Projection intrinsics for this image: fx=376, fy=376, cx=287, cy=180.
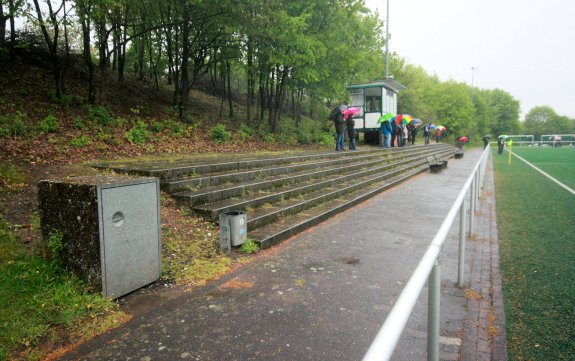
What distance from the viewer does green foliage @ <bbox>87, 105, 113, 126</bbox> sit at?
11.8 m

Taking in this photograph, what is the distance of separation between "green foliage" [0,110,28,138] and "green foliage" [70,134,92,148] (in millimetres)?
1030

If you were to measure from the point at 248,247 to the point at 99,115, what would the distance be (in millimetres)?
9337

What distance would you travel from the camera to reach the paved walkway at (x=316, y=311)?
2865 mm

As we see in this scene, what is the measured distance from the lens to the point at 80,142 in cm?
964

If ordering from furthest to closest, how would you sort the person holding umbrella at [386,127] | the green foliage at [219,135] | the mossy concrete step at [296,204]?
the person holding umbrella at [386,127] < the green foliage at [219,135] < the mossy concrete step at [296,204]

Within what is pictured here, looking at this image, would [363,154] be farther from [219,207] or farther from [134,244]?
[134,244]

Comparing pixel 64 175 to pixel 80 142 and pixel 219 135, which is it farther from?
pixel 219 135

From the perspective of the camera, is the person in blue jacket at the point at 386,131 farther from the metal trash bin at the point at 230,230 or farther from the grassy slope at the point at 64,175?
the metal trash bin at the point at 230,230

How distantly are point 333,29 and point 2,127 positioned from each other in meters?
14.2

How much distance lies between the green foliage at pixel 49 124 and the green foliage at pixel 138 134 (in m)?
1.90

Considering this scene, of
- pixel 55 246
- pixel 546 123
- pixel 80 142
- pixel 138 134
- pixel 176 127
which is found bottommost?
pixel 55 246

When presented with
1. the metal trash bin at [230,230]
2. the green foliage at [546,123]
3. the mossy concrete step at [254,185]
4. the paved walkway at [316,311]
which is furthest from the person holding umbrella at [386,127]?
the green foliage at [546,123]

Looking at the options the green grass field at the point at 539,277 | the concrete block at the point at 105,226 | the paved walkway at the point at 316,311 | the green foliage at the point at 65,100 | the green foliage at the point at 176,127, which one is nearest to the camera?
the paved walkway at the point at 316,311

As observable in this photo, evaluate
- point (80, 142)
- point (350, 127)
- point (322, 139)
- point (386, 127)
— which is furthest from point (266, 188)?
point (386, 127)
